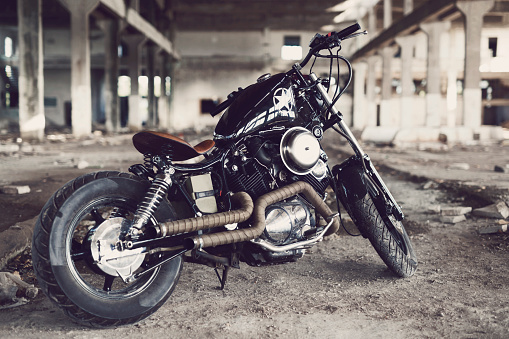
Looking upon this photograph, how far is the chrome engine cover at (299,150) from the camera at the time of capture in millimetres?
2611

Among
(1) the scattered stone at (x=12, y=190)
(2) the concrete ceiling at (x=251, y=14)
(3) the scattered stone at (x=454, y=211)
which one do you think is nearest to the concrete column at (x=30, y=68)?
(1) the scattered stone at (x=12, y=190)

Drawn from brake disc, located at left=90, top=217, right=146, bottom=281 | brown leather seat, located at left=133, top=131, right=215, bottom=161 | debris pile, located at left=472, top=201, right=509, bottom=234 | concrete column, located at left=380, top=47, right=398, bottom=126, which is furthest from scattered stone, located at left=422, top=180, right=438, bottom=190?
concrete column, located at left=380, top=47, right=398, bottom=126

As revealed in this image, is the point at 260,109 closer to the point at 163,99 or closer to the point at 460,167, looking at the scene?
the point at 460,167

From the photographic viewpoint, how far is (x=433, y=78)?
1877 cm

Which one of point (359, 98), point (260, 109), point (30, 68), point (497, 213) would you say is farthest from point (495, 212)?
point (359, 98)

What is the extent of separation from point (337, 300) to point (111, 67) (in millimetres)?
20475

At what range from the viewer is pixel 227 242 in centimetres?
235

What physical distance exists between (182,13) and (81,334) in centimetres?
3064

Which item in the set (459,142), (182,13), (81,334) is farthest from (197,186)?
(182,13)

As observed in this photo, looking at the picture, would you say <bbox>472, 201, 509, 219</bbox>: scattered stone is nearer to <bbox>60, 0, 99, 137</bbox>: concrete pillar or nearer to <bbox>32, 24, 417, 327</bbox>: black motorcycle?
<bbox>32, 24, 417, 327</bbox>: black motorcycle

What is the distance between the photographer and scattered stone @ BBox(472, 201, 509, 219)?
4.64 metres

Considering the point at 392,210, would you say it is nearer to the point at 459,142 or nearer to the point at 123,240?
the point at 123,240

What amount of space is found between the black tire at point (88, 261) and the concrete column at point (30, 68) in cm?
1432

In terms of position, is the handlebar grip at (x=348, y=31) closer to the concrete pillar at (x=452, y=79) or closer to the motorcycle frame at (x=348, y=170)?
the motorcycle frame at (x=348, y=170)
